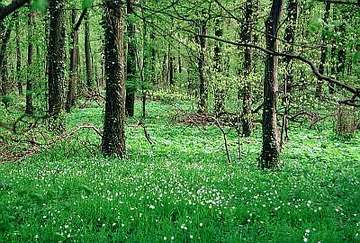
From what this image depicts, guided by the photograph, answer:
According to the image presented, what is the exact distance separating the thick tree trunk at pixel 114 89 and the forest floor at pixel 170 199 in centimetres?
68

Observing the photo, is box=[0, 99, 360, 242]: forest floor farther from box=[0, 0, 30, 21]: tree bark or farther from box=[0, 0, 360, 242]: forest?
box=[0, 0, 30, 21]: tree bark

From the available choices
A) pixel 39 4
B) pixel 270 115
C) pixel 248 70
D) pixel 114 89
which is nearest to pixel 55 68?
pixel 114 89

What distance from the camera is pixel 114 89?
14.6m

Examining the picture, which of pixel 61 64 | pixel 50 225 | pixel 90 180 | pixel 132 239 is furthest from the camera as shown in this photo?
pixel 61 64

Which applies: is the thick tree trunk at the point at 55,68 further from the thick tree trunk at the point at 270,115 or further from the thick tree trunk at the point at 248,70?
the thick tree trunk at the point at 270,115

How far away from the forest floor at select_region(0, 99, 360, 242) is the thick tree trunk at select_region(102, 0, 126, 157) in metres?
0.68

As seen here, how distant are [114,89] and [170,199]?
702 cm

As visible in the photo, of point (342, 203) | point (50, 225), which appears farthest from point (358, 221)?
point (50, 225)

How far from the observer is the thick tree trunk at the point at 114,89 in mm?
14391

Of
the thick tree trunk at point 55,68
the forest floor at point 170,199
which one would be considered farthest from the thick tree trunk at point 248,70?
the thick tree trunk at point 55,68

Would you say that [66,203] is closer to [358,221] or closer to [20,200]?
[20,200]

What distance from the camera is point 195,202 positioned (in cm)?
Answer: 835

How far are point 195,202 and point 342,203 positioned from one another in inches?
120

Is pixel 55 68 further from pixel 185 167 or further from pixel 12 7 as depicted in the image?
pixel 12 7
